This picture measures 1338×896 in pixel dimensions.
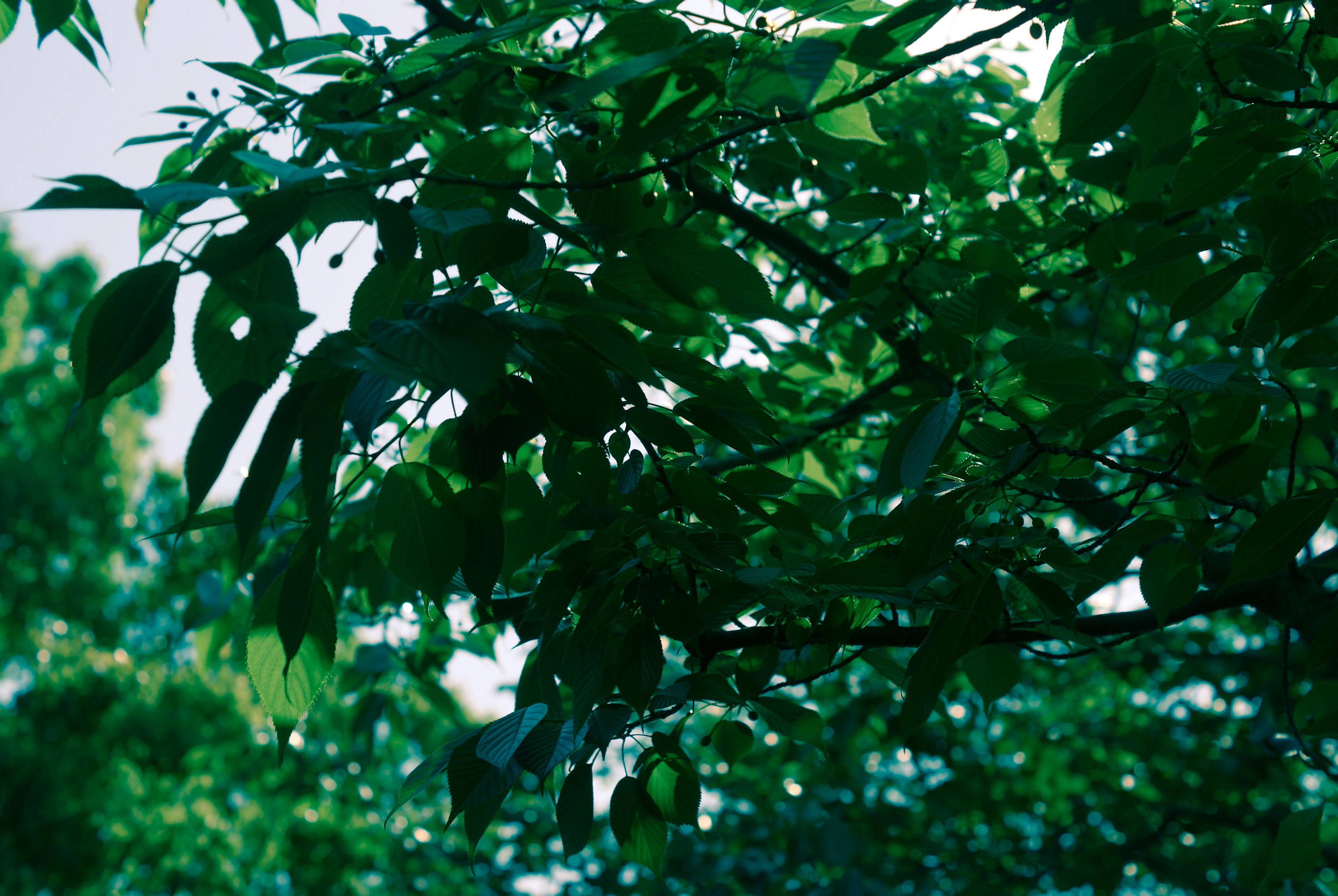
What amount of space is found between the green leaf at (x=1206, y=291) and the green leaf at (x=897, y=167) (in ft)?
1.36

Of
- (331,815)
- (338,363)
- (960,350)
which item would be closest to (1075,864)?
(960,350)

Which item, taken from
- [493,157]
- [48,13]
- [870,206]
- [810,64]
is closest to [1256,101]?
[870,206]

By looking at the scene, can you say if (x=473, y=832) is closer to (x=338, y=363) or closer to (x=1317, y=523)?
(x=338, y=363)

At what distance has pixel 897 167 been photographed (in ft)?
4.94

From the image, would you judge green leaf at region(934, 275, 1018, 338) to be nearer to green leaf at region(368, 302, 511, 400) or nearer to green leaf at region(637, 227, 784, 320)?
green leaf at region(637, 227, 784, 320)

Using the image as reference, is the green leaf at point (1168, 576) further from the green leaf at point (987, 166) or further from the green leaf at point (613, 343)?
the green leaf at point (613, 343)

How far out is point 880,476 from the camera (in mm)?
1198

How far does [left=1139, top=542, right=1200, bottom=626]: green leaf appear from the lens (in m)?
1.47

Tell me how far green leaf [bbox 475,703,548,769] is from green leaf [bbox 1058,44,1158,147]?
1.12 m

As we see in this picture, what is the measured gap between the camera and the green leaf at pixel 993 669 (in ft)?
5.00

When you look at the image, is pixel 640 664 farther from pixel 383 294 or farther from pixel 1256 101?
pixel 1256 101

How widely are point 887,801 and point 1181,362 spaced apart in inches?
120

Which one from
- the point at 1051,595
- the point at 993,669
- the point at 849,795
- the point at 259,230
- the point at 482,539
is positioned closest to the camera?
the point at 259,230

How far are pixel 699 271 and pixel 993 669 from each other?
0.92 metres
